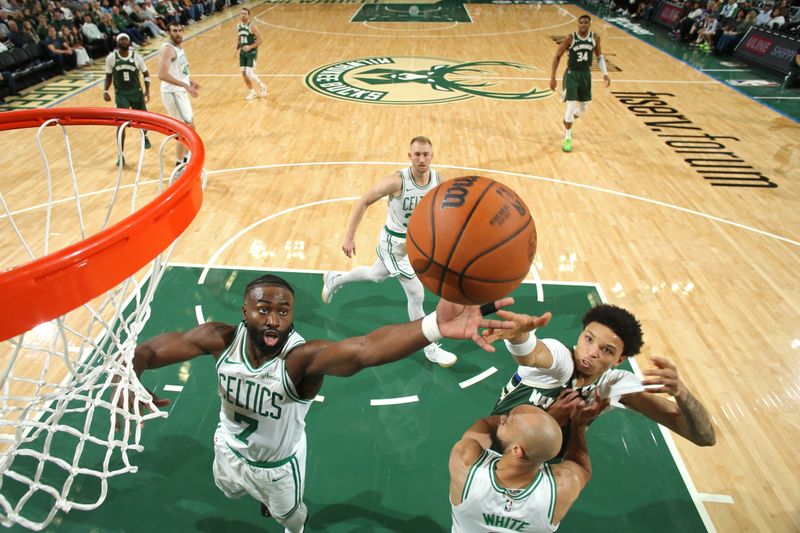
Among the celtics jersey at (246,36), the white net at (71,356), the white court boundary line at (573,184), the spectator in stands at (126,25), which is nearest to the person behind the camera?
the white net at (71,356)

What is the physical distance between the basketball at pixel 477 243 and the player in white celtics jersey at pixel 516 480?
22.9 inches

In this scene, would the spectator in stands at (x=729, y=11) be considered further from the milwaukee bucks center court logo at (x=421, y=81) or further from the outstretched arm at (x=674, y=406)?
the outstretched arm at (x=674, y=406)

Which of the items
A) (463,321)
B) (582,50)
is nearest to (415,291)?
(463,321)

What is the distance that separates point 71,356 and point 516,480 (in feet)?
12.3

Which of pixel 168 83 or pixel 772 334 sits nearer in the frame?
pixel 772 334

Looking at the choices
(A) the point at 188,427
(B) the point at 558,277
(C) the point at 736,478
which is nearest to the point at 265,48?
(B) the point at 558,277

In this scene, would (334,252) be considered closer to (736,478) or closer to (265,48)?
(736,478)

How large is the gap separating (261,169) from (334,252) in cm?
274

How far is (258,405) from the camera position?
2.65 m

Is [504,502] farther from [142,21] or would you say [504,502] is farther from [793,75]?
[142,21]

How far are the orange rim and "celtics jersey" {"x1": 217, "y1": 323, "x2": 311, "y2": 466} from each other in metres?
0.75

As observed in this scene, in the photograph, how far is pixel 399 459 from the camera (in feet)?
12.6

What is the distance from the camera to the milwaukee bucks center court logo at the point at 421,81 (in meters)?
11.6

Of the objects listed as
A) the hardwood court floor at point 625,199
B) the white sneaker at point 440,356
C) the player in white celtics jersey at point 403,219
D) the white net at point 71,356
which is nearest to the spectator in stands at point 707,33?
the hardwood court floor at point 625,199
